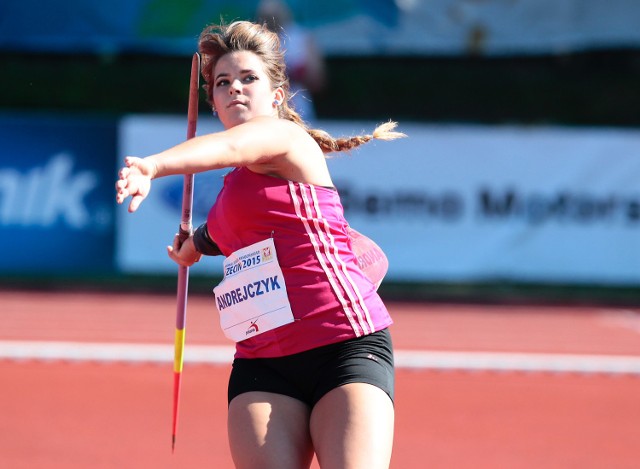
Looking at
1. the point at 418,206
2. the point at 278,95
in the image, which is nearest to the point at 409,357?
the point at 418,206

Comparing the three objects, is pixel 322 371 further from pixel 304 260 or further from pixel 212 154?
pixel 212 154

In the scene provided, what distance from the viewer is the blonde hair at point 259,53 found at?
331cm

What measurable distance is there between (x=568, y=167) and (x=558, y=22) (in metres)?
3.41

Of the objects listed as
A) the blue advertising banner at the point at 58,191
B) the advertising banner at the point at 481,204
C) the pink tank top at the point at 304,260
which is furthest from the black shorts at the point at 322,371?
the blue advertising banner at the point at 58,191

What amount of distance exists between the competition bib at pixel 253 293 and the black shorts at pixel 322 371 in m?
0.12

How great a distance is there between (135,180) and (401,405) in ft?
15.5

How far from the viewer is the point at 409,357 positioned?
8.66m

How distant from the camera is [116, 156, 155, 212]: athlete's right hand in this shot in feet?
8.04

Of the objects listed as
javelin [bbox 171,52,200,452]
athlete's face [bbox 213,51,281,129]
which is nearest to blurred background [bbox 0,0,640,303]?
javelin [bbox 171,52,200,452]

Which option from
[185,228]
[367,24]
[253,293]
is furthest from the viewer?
[367,24]

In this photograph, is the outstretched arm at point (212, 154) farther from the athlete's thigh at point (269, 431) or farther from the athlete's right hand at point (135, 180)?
the athlete's thigh at point (269, 431)

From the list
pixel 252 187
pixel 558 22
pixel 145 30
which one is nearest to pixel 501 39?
pixel 558 22

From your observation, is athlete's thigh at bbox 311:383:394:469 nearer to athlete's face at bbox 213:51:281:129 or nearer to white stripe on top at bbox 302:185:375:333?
white stripe on top at bbox 302:185:375:333

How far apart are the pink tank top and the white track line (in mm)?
5082
